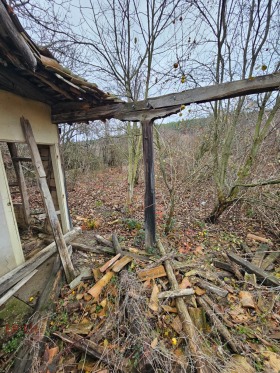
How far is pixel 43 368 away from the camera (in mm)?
1843

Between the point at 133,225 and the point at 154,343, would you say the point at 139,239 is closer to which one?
the point at 133,225

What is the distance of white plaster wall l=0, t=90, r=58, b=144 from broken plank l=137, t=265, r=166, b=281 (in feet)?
9.58

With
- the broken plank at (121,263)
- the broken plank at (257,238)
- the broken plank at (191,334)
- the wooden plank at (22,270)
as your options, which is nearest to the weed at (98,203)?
the wooden plank at (22,270)

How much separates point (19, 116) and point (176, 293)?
359cm

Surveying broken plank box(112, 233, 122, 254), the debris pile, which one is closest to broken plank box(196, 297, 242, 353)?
the debris pile

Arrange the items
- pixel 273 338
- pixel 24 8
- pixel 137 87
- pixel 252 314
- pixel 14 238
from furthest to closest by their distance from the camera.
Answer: pixel 137 87
pixel 14 238
pixel 24 8
pixel 252 314
pixel 273 338

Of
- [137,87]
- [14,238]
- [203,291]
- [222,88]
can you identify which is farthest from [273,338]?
[137,87]

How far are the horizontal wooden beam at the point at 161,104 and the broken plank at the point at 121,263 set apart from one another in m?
2.41

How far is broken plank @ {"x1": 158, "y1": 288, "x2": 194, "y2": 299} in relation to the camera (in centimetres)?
232

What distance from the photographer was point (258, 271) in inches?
108

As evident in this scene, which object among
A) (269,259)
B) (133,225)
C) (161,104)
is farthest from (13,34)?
(269,259)

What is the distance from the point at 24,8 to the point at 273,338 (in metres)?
5.28

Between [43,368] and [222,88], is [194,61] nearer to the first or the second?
[222,88]

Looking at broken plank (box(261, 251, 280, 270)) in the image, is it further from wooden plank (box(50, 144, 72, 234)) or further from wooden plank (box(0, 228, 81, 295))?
wooden plank (box(50, 144, 72, 234))
